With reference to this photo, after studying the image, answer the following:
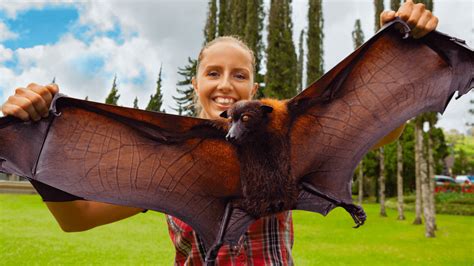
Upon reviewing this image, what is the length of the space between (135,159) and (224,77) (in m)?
0.63

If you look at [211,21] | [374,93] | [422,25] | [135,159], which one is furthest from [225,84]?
Answer: [211,21]

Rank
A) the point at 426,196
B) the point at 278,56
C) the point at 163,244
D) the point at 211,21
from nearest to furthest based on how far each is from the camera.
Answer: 1. the point at 163,244
2. the point at 426,196
3. the point at 278,56
4. the point at 211,21

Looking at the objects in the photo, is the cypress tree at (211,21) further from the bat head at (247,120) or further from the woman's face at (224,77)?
the bat head at (247,120)

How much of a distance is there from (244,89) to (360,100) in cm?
60

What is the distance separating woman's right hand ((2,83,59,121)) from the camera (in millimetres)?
1562

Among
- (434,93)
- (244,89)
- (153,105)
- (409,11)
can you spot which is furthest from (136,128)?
(153,105)

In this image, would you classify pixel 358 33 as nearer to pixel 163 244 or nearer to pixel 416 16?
pixel 163 244

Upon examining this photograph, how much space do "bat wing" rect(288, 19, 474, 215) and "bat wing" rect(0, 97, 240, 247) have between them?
47cm

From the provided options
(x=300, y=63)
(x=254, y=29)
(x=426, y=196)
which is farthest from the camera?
(x=300, y=63)

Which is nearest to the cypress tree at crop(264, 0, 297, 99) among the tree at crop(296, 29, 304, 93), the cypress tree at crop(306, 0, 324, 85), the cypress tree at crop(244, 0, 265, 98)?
the cypress tree at crop(244, 0, 265, 98)

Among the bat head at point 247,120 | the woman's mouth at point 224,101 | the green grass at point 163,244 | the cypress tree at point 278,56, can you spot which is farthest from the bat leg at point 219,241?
the cypress tree at point 278,56

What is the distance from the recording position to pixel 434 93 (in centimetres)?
194

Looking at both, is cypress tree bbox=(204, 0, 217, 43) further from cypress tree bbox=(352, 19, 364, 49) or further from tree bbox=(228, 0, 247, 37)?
cypress tree bbox=(352, 19, 364, 49)

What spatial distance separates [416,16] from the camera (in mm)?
1737
